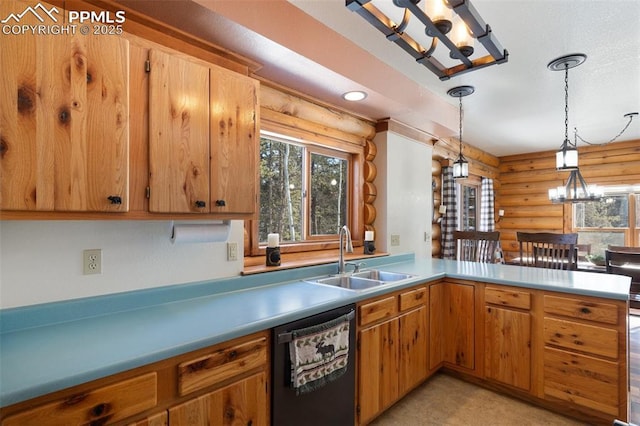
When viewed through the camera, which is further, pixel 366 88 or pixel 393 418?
pixel 366 88

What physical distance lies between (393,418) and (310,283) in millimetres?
1064

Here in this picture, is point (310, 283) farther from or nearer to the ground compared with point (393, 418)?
farther from the ground

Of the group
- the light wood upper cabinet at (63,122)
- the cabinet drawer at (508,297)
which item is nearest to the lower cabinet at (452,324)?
the cabinet drawer at (508,297)

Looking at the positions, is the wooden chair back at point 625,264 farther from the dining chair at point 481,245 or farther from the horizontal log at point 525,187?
the horizontal log at point 525,187

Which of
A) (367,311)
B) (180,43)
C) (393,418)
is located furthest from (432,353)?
(180,43)

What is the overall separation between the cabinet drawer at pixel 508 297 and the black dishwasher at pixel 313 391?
1.24 metres

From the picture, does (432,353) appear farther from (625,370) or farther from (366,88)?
(366,88)

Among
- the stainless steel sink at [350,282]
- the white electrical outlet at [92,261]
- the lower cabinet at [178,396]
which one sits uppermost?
the white electrical outlet at [92,261]

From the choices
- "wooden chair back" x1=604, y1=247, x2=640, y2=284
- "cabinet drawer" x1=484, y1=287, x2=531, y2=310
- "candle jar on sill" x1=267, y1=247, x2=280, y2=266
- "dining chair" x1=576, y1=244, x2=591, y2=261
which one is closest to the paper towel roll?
"candle jar on sill" x1=267, y1=247, x2=280, y2=266

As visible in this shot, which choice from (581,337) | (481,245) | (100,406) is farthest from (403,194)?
(100,406)

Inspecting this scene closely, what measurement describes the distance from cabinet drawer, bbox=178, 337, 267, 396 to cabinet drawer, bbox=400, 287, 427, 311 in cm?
116

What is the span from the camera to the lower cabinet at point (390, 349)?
201 cm

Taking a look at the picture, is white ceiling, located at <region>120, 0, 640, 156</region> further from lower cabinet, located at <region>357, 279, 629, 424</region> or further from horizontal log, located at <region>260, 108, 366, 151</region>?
lower cabinet, located at <region>357, 279, 629, 424</region>

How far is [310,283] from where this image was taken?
2.26m
